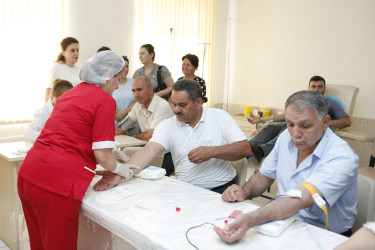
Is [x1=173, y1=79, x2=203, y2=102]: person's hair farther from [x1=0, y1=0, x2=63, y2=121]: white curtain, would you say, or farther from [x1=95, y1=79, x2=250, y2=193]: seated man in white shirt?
[x1=0, y1=0, x2=63, y2=121]: white curtain

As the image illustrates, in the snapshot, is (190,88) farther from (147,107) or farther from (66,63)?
(66,63)

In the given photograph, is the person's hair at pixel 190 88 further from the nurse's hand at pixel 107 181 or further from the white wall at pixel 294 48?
the white wall at pixel 294 48

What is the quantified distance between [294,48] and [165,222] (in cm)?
459

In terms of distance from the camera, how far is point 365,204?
159 centimetres

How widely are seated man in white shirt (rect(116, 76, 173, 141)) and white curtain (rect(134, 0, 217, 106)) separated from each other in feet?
7.15

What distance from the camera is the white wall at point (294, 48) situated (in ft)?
15.0

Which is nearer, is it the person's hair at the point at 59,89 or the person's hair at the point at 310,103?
the person's hair at the point at 310,103

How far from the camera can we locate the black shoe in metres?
3.14

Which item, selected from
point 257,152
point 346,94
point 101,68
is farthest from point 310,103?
point 346,94

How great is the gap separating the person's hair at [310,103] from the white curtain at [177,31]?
396 cm

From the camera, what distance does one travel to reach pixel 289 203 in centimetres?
128

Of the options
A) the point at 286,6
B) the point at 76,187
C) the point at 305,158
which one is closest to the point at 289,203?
the point at 305,158

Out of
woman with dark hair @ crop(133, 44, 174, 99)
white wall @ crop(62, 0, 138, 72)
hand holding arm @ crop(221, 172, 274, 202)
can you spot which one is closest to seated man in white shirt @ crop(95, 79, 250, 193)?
hand holding arm @ crop(221, 172, 274, 202)

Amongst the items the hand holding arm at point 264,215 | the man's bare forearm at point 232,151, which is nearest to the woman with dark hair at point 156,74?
the man's bare forearm at point 232,151
